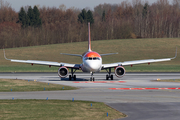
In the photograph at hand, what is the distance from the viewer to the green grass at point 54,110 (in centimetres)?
1605

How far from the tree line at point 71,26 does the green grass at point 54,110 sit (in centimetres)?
13932

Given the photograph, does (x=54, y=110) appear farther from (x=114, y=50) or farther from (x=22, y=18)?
(x=22, y=18)

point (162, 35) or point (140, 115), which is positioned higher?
point (162, 35)

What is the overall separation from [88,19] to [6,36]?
5272 cm

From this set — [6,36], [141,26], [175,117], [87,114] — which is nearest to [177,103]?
[175,117]

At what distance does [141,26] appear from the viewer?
580ft

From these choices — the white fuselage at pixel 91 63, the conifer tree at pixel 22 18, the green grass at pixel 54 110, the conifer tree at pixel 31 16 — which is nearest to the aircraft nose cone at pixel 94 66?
the white fuselage at pixel 91 63

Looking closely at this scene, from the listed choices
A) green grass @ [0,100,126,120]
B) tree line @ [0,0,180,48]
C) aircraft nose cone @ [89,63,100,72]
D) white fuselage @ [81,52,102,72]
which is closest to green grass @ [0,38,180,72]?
tree line @ [0,0,180,48]

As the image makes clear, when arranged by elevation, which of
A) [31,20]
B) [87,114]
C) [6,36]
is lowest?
[87,114]

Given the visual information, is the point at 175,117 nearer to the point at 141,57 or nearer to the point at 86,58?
the point at 86,58

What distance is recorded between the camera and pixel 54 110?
709 inches

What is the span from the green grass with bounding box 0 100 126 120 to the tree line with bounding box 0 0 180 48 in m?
139

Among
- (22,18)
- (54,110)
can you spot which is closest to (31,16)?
(22,18)

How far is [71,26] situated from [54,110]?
16264cm
